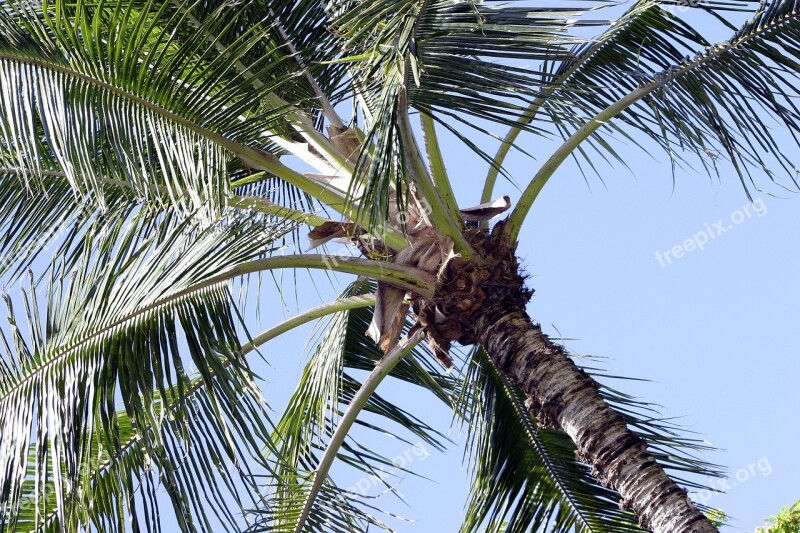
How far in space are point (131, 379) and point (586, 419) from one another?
1794mm

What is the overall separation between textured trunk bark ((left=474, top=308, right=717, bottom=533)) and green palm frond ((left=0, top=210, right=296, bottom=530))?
110 centimetres

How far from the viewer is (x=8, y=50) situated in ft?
12.8

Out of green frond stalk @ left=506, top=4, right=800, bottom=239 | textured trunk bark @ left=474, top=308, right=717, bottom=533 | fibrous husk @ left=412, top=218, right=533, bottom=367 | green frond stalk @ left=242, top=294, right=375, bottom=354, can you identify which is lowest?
textured trunk bark @ left=474, top=308, right=717, bottom=533

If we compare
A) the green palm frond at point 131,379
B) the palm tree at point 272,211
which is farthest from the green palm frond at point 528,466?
the green palm frond at point 131,379

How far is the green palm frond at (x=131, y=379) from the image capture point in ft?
12.4

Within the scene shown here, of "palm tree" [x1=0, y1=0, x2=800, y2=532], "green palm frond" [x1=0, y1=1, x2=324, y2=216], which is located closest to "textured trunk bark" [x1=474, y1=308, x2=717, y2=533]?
"palm tree" [x1=0, y1=0, x2=800, y2=532]

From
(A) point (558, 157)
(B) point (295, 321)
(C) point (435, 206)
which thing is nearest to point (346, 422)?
(B) point (295, 321)

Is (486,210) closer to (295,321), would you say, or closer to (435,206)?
(435,206)

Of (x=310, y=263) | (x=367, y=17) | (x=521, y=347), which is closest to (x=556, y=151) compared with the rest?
(x=521, y=347)

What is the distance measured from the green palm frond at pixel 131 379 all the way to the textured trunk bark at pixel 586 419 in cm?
110

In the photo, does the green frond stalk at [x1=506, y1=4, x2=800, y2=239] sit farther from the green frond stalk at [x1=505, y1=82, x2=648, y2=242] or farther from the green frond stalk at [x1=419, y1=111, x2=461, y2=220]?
the green frond stalk at [x1=419, y1=111, x2=461, y2=220]

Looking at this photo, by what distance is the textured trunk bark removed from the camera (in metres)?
3.72

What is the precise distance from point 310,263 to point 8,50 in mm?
1443

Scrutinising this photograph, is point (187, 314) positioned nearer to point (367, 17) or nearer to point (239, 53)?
point (239, 53)
